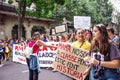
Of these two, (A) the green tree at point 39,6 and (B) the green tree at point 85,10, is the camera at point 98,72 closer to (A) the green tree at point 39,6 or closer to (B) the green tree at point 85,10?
(A) the green tree at point 39,6

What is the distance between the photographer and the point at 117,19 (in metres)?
63.5

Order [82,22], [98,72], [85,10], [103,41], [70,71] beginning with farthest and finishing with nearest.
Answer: [85,10]
[82,22]
[70,71]
[98,72]
[103,41]

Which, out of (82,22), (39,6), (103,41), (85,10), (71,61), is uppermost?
(39,6)

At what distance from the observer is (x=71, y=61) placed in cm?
660

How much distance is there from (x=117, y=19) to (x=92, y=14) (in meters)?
17.7

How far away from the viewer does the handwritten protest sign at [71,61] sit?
6387 millimetres

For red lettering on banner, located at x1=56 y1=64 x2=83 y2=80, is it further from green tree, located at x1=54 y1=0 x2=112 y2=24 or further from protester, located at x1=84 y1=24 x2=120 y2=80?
green tree, located at x1=54 y1=0 x2=112 y2=24

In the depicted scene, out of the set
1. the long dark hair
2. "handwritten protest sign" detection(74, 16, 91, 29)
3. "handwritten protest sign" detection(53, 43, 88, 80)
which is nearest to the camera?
the long dark hair

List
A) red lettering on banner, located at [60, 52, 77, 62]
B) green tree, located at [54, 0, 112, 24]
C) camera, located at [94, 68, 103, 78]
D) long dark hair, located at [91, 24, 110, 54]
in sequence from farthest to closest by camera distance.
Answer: green tree, located at [54, 0, 112, 24] < red lettering on banner, located at [60, 52, 77, 62] < camera, located at [94, 68, 103, 78] < long dark hair, located at [91, 24, 110, 54]

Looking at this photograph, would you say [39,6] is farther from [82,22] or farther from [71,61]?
[71,61]

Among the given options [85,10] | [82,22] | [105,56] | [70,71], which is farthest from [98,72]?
[85,10]

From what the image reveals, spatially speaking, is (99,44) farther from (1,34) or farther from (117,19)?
(117,19)

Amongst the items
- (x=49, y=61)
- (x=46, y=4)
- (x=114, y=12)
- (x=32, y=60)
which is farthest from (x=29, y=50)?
(x=114, y=12)

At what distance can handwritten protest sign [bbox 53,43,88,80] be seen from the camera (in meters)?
→ 6.39
